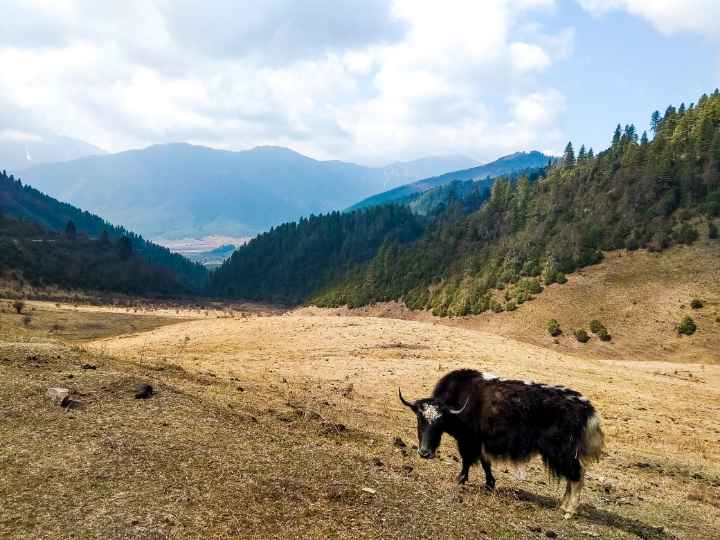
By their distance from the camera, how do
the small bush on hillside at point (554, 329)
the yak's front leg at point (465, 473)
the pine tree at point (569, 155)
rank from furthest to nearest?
1. the pine tree at point (569, 155)
2. the small bush on hillside at point (554, 329)
3. the yak's front leg at point (465, 473)

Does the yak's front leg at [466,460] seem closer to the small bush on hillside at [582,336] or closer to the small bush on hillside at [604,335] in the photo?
the small bush on hillside at [582,336]

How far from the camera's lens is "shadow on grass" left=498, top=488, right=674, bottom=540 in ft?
39.6

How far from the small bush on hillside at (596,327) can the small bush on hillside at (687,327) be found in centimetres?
865

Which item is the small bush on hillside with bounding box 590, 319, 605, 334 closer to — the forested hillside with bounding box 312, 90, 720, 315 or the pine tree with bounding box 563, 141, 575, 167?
the forested hillside with bounding box 312, 90, 720, 315

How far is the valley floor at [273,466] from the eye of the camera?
10078 millimetres

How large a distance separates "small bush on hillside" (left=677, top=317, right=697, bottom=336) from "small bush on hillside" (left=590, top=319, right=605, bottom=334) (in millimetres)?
8654

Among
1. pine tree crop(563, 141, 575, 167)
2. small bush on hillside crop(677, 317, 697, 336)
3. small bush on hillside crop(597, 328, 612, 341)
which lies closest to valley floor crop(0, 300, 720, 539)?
small bush on hillside crop(677, 317, 697, 336)

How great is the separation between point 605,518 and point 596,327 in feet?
191

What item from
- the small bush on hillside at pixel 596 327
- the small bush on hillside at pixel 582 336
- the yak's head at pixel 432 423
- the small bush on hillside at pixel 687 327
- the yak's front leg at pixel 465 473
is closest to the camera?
the yak's head at pixel 432 423

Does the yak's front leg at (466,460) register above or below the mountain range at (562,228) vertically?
below

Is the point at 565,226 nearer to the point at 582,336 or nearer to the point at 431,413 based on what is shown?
the point at 582,336

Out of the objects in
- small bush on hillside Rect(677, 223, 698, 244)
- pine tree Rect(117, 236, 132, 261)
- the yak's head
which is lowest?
the yak's head

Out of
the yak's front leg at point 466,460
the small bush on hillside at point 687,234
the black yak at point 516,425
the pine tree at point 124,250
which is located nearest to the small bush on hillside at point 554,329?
the small bush on hillside at point 687,234

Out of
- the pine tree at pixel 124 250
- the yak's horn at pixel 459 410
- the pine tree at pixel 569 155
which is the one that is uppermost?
the pine tree at pixel 569 155
